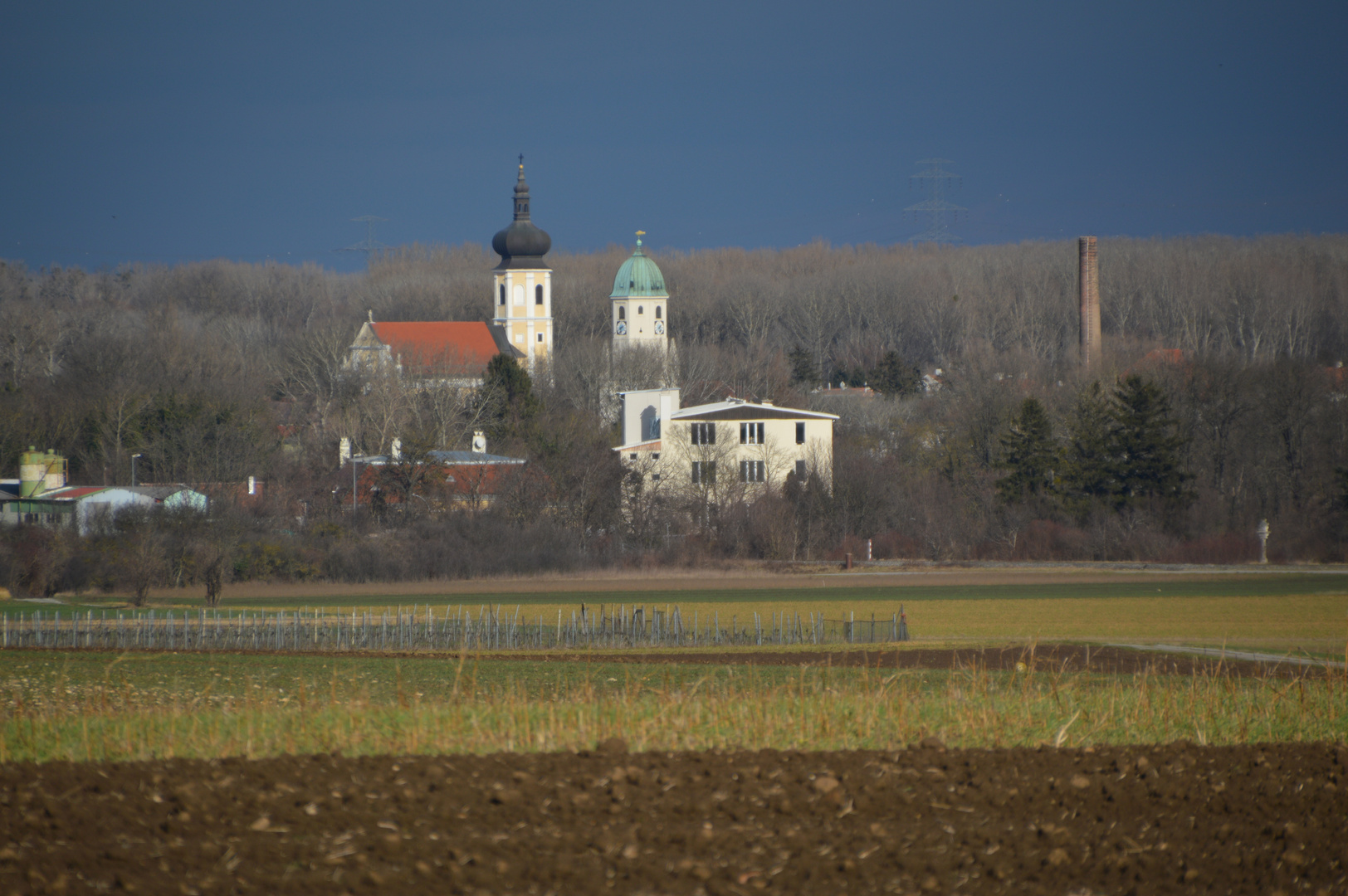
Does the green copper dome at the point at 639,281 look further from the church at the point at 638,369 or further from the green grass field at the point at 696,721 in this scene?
the green grass field at the point at 696,721

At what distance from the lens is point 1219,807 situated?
7.76m

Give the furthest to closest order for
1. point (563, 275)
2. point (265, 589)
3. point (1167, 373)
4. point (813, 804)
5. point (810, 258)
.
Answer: point (810, 258)
point (563, 275)
point (1167, 373)
point (265, 589)
point (813, 804)

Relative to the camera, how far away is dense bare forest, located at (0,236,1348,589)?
57250 millimetres

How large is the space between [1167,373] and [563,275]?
91.7 metres

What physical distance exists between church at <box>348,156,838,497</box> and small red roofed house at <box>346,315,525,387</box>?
0.52 ft

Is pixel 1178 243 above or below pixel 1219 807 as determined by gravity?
above

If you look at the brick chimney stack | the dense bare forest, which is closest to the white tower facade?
the dense bare forest

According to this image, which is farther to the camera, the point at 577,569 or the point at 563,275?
the point at 563,275

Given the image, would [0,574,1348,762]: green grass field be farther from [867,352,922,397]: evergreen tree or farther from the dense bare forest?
[867,352,922,397]: evergreen tree

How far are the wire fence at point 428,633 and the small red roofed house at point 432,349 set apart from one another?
5321cm

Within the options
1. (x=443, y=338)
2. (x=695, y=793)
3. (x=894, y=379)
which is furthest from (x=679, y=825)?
(x=443, y=338)

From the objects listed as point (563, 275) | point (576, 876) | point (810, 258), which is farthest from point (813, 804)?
point (810, 258)

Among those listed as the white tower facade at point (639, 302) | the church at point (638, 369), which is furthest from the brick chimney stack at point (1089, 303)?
the white tower facade at point (639, 302)

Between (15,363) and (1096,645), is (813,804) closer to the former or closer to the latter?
(1096,645)
